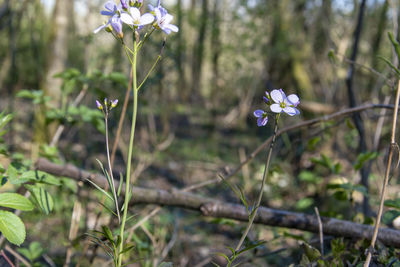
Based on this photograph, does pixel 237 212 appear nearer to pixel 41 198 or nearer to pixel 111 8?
pixel 41 198

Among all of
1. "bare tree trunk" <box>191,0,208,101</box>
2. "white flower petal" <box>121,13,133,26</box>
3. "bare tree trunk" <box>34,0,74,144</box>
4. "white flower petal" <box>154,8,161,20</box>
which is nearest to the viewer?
"white flower petal" <box>121,13,133,26</box>

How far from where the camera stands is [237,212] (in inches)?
59.0

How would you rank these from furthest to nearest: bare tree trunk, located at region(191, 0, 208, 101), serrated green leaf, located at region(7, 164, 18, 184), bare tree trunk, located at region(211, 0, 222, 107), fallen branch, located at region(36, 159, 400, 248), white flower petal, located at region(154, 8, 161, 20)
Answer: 1. bare tree trunk, located at region(191, 0, 208, 101)
2. bare tree trunk, located at region(211, 0, 222, 107)
3. fallen branch, located at region(36, 159, 400, 248)
4. serrated green leaf, located at region(7, 164, 18, 184)
5. white flower petal, located at region(154, 8, 161, 20)

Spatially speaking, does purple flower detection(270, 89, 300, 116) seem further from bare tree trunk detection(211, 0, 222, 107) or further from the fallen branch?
bare tree trunk detection(211, 0, 222, 107)

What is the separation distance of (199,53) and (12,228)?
1256 centimetres

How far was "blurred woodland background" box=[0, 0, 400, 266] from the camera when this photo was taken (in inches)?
72.9

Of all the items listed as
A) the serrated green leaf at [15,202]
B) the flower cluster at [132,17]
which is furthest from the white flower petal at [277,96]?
the serrated green leaf at [15,202]

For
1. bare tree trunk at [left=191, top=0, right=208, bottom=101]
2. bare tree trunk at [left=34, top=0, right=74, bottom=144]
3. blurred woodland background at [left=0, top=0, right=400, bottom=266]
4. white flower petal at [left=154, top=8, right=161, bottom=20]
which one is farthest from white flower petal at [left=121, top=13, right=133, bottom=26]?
bare tree trunk at [left=191, top=0, right=208, bottom=101]

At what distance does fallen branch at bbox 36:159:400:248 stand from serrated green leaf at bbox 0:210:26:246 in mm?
480

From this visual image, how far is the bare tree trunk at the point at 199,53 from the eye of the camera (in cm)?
1109

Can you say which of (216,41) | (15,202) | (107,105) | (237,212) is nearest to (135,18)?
(107,105)

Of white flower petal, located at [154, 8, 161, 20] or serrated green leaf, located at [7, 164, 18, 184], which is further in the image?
serrated green leaf, located at [7, 164, 18, 184]

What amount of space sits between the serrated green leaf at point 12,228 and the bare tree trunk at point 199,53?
10199mm

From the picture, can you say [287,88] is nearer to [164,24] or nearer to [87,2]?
[87,2]
